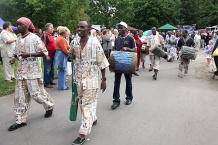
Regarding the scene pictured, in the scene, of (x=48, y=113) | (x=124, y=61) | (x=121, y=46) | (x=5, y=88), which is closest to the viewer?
(x=48, y=113)

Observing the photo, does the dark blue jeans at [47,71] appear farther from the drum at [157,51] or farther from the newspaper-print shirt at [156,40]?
the newspaper-print shirt at [156,40]

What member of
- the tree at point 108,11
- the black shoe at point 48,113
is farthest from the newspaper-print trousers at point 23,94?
the tree at point 108,11

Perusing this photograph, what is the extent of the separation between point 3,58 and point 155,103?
5.17 meters

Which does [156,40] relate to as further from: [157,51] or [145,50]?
[157,51]

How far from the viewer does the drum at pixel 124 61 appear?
592 centimetres

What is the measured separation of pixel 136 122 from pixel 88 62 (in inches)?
66.4

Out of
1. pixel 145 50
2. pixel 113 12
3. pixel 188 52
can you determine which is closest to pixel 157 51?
pixel 188 52

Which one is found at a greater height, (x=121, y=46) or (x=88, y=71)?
(x=121, y=46)

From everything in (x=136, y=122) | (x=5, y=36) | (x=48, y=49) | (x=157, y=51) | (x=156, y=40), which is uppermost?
(x=5, y=36)

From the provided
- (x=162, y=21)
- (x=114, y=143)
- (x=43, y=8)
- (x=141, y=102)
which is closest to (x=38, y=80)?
(x=114, y=143)

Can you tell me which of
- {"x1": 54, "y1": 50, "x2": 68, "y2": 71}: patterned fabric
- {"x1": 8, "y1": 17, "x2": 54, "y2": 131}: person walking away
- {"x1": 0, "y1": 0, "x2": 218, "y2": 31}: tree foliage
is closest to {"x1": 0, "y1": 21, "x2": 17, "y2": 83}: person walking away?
{"x1": 54, "y1": 50, "x2": 68, "y2": 71}: patterned fabric

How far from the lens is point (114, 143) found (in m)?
4.33

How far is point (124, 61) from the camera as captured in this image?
592 centimetres

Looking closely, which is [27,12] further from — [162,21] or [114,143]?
[114,143]
